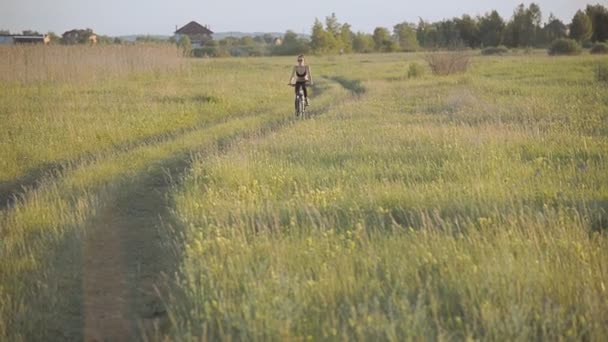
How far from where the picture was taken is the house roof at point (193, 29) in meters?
120

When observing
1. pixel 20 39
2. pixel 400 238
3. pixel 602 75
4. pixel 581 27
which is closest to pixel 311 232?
pixel 400 238

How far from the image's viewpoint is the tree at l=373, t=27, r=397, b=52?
348 feet

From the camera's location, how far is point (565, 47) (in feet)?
191

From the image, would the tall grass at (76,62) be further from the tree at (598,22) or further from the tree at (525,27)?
the tree at (525,27)

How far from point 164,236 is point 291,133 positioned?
6.59 metres

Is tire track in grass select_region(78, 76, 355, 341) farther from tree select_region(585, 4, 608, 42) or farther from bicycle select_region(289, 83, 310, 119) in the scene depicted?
tree select_region(585, 4, 608, 42)

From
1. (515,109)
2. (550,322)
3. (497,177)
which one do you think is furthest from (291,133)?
(550,322)

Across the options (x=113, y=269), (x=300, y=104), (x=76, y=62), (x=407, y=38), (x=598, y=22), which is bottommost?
(x=113, y=269)

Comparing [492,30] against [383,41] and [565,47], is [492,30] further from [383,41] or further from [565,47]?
[565,47]

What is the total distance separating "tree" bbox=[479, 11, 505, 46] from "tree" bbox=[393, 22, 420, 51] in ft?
46.8

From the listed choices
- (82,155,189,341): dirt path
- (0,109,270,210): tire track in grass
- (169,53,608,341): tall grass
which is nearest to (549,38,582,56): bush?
(169,53,608,341): tall grass

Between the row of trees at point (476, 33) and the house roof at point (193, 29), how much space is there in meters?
32.9

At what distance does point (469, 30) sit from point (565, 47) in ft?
110

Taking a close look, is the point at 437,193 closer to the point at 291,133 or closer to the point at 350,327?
the point at 350,327
